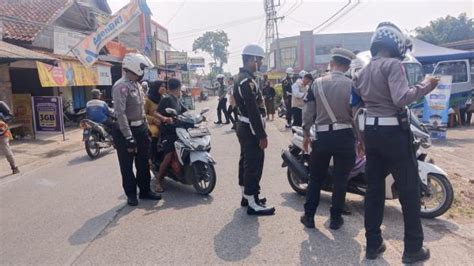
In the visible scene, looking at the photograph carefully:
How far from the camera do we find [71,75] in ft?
46.4

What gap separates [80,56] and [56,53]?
2021mm

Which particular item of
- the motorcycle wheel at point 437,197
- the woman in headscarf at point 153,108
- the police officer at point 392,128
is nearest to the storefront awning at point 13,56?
the woman in headscarf at point 153,108

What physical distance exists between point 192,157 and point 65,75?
10221mm

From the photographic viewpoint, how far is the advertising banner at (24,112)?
12.1 m

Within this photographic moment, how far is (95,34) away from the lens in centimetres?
1318

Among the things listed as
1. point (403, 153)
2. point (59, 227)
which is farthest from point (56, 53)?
point (403, 153)

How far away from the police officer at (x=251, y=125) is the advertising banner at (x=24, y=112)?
10.0 m

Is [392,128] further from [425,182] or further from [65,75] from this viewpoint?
[65,75]

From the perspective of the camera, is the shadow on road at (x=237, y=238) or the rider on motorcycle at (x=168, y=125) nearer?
the shadow on road at (x=237, y=238)

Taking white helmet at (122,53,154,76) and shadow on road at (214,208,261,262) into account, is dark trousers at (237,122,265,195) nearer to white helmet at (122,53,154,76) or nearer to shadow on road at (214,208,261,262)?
shadow on road at (214,208,261,262)

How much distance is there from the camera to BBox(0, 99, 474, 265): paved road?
139 inches

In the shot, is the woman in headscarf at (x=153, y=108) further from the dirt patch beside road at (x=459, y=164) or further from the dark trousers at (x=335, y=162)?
the dirt patch beside road at (x=459, y=164)

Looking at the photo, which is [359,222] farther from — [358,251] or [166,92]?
[166,92]

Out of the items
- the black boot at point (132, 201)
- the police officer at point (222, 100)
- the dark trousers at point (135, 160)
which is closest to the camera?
the dark trousers at point (135, 160)
